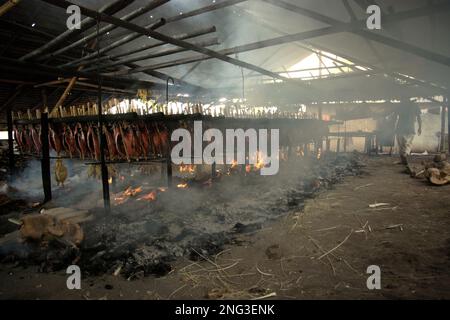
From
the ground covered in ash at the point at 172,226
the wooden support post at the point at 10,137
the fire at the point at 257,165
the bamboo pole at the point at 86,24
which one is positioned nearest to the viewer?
the ground covered in ash at the point at 172,226

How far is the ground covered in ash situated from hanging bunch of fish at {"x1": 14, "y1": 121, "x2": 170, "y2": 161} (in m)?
1.11

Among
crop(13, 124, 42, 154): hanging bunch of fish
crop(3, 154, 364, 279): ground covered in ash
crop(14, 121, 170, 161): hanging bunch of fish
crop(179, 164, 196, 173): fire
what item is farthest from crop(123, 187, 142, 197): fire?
crop(13, 124, 42, 154): hanging bunch of fish

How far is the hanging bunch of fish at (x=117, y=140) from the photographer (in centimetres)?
652

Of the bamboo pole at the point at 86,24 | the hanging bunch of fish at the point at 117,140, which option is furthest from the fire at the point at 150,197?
the bamboo pole at the point at 86,24

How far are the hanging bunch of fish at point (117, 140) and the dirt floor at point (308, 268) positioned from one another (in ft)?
9.72

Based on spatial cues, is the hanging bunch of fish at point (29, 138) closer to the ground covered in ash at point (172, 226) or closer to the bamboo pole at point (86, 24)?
the bamboo pole at point (86, 24)

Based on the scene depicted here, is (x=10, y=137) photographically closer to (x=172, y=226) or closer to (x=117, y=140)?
(x=117, y=140)

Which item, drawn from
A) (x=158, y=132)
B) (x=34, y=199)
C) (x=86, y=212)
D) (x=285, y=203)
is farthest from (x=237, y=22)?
(x=34, y=199)

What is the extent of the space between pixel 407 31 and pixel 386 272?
6190 mm

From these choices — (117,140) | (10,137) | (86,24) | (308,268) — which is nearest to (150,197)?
(117,140)

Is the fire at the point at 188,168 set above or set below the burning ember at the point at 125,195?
above

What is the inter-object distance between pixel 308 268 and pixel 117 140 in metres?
4.90

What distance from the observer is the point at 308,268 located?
165 inches
